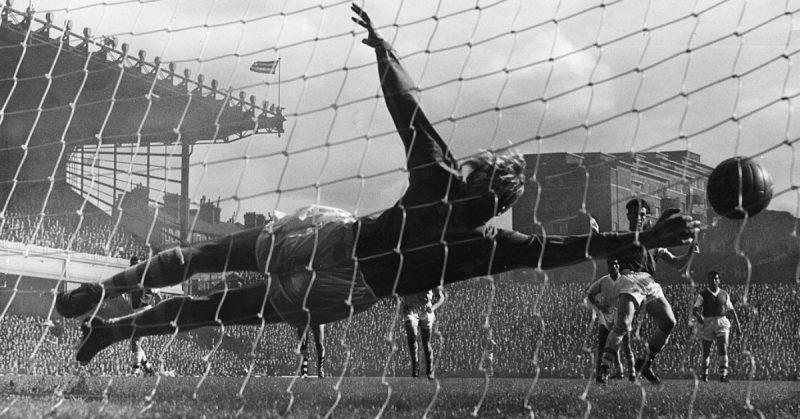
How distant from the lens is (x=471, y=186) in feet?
17.4

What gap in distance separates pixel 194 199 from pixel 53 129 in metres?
19.6

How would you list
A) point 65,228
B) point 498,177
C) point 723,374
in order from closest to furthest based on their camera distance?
point 498,177, point 723,374, point 65,228

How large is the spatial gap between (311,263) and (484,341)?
16.2 metres

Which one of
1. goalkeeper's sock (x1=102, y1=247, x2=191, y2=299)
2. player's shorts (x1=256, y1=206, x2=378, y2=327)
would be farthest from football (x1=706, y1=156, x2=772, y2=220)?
goalkeeper's sock (x1=102, y1=247, x2=191, y2=299)

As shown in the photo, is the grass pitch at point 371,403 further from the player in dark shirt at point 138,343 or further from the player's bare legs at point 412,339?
the player in dark shirt at point 138,343

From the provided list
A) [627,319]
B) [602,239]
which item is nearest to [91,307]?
[602,239]

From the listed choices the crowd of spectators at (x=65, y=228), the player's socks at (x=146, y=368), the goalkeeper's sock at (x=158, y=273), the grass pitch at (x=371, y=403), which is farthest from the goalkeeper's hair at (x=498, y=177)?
the crowd of spectators at (x=65, y=228)

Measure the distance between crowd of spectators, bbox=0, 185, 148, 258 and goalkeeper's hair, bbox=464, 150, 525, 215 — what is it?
47.5ft

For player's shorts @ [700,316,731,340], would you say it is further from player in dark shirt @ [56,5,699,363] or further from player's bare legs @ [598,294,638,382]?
player in dark shirt @ [56,5,699,363]

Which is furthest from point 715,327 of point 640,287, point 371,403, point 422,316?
point 371,403

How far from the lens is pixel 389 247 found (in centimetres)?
545

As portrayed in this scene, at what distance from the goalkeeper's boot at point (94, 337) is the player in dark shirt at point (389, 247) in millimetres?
318

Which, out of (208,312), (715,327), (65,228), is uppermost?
(65,228)

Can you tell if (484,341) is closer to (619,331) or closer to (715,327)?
(715,327)
